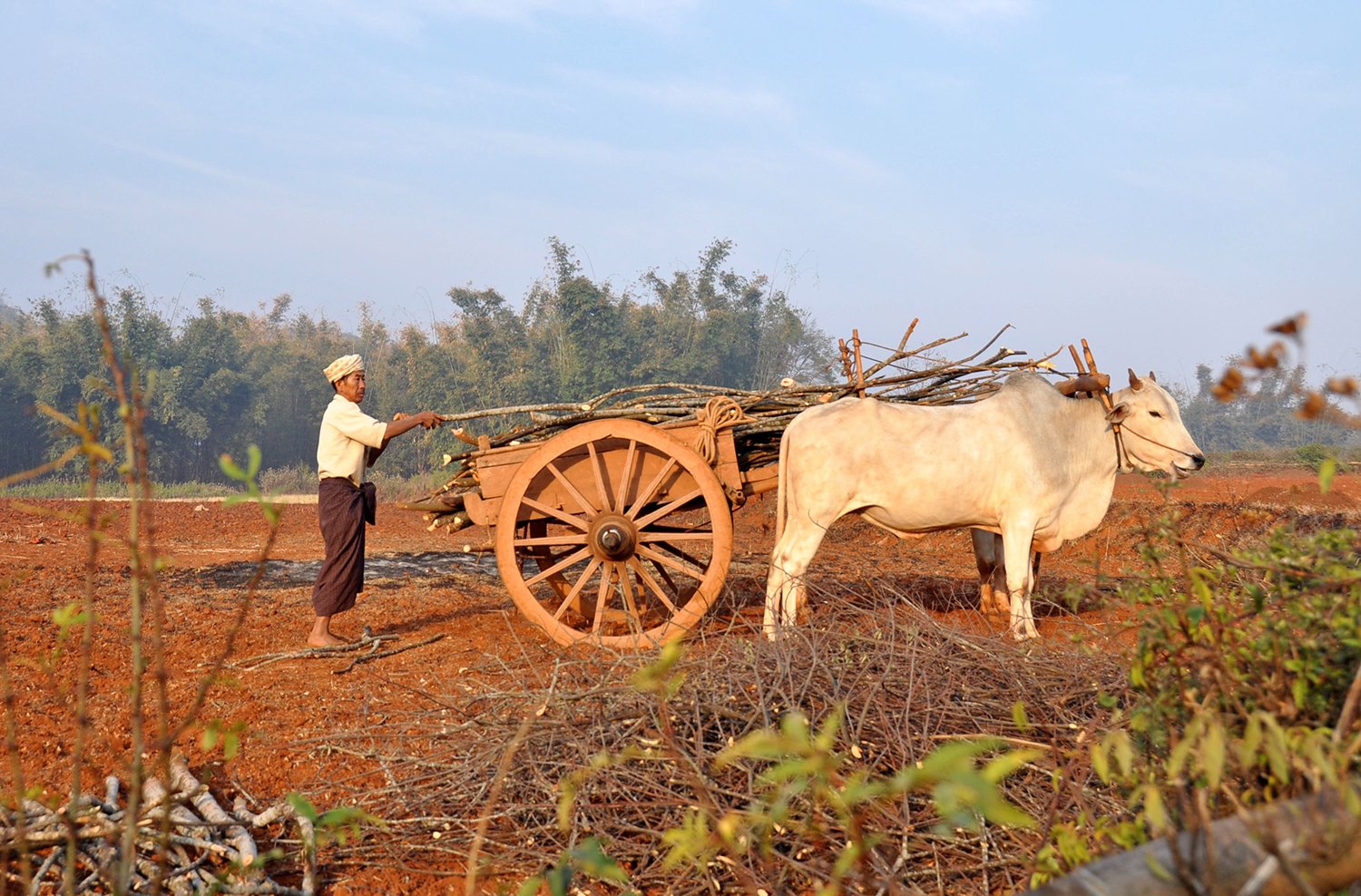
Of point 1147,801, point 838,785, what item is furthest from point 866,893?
point 1147,801

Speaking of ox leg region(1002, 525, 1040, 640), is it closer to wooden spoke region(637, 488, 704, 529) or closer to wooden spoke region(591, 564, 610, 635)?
wooden spoke region(637, 488, 704, 529)

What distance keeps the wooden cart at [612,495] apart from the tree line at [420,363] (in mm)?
20041

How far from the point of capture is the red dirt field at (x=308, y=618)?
158 inches

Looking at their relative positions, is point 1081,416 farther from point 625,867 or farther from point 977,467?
point 625,867

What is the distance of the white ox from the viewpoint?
18.5ft

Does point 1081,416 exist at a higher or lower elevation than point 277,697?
higher

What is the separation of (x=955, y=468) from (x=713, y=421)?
1274 millimetres

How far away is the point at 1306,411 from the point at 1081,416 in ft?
15.8

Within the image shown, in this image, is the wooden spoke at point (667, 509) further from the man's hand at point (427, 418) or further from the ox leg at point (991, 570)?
the ox leg at point (991, 570)

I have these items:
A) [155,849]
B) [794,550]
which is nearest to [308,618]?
[794,550]

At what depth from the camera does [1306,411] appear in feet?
5.22

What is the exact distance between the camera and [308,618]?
23.4ft

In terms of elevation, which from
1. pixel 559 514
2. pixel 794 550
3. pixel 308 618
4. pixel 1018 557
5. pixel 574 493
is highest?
pixel 574 493

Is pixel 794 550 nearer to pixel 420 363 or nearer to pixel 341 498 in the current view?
pixel 341 498
